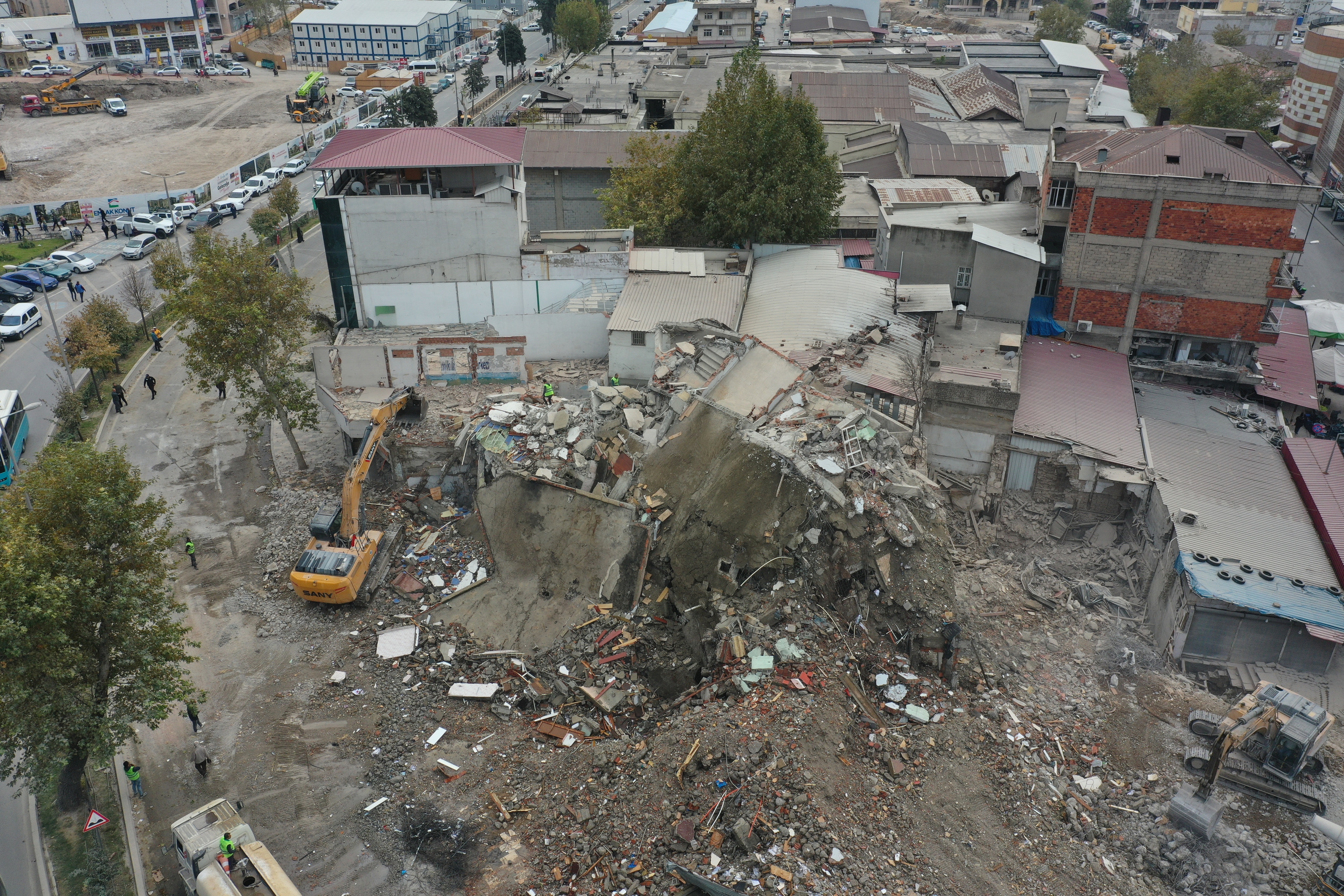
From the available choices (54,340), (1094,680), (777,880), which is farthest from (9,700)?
(54,340)

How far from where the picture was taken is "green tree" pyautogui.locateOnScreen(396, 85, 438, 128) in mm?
67000

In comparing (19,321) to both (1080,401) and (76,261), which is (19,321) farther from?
(1080,401)

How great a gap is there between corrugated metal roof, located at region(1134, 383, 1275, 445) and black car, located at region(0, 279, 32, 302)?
159 feet

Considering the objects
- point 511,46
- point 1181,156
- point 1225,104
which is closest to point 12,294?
point 1181,156

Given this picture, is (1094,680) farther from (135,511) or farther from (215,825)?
(135,511)

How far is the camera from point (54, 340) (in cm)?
4075

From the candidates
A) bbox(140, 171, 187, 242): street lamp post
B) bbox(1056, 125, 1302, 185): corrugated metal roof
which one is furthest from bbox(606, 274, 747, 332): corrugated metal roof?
bbox(140, 171, 187, 242): street lamp post

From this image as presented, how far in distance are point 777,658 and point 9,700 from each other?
14664 mm

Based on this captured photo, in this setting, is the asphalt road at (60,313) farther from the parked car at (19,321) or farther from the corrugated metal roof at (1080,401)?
the corrugated metal roof at (1080,401)

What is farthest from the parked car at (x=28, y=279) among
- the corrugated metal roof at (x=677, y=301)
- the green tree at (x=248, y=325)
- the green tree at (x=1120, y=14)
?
the green tree at (x=1120, y=14)

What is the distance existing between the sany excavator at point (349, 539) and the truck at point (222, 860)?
7.14m

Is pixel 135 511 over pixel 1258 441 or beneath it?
over

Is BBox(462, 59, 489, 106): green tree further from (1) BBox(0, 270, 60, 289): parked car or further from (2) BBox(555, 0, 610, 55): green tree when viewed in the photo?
(1) BBox(0, 270, 60, 289): parked car

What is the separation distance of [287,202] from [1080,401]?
139 feet
